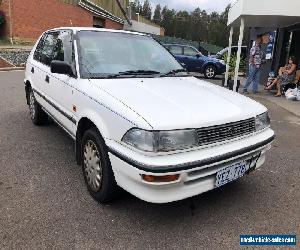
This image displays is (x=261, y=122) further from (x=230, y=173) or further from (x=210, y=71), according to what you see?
(x=210, y=71)

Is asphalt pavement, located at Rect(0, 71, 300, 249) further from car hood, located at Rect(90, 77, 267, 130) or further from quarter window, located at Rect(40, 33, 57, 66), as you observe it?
quarter window, located at Rect(40, 33, 57, 66)

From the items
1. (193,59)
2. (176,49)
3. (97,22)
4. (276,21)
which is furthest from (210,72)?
(97,22)

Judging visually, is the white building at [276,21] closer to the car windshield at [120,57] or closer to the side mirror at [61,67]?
the car windshield at [120,57]

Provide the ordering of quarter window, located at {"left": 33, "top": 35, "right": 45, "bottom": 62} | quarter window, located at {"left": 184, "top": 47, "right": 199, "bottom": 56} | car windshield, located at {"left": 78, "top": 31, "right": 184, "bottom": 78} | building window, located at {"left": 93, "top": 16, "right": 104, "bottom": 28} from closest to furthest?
1. car windshield, located at {"left": 78, "top": 31, "right": 184, "bottom": 78}
2. quarter window, located at {"left": 33, "top": 35, "right": 45, "bottom": 62}
3. quarter window, located at {"left": 184, "top": 47, "right": 199, "bottom": 56}
4. building window, located at {"left": 93, "top": 16, "right": 104, "bottom": 28}

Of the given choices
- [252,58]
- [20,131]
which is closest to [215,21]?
[252,58]

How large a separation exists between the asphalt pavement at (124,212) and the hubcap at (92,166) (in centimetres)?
18

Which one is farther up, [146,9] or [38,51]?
[146,9]

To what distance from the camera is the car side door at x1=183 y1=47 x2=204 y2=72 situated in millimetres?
18188

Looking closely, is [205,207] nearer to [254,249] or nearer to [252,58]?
[254,249]

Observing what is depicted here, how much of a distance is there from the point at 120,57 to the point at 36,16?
20.7 m

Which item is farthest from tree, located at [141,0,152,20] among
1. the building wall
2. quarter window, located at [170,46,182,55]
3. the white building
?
the white building

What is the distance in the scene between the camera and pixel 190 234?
285 centimetres

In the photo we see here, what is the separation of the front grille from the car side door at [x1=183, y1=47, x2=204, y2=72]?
15419 millimetres

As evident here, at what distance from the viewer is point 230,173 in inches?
118
